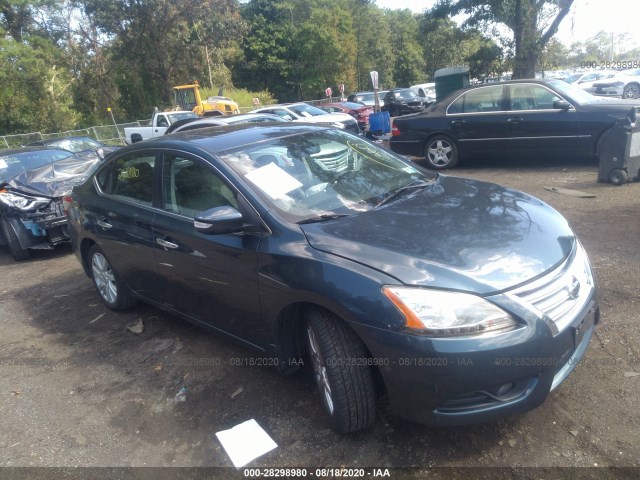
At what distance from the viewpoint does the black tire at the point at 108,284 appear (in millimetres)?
4746

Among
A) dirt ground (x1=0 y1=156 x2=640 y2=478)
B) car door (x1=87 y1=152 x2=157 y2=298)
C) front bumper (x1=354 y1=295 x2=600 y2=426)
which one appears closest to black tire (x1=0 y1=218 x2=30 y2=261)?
dirt ground (x1=0 y1=156 x2=640 y2=478)

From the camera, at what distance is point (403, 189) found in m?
3.57

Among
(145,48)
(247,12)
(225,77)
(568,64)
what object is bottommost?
(568,64)

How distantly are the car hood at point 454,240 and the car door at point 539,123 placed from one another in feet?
19.1

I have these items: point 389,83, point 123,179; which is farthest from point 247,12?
point 123,179

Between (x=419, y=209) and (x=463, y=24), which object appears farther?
(x=463, y=24)

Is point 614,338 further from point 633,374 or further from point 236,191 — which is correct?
point 236,191

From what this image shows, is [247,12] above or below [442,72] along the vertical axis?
above

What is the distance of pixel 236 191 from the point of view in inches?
128

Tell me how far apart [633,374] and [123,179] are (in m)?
4.06

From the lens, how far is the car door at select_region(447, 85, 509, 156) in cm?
910

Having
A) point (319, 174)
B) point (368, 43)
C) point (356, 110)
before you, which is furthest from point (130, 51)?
point (319, 174)

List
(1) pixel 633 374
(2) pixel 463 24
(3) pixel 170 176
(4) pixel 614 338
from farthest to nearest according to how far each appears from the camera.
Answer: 1. (2) pixel 463 24
2. (3) pixel 170 176
3. (4) pixel 614 338
4. (1) pixel 633 374

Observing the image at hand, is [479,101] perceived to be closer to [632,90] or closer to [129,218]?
[129,218]
